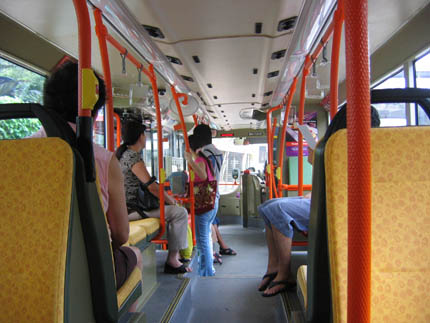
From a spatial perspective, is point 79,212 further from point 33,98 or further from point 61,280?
point 33,98

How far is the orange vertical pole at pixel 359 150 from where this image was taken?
624 mm

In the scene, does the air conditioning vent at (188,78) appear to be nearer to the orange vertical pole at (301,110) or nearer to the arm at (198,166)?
the arm at (198,166)

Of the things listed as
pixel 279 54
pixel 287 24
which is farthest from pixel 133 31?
pixel 279 54

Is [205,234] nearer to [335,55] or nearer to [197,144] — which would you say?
[197,144]

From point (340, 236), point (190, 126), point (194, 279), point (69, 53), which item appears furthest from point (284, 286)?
point (190, 126)

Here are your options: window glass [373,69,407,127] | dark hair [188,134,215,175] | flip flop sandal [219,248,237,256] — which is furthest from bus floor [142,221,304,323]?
window glass [373,69,407,127]

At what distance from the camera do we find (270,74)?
401 cm

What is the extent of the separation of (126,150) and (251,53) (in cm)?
154

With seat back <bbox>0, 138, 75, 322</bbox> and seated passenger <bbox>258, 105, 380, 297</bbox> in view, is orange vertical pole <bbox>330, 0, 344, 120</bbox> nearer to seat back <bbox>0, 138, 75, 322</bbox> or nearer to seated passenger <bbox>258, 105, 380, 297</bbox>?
seated passenger <bbox>258, 105, 380, 297</bbox>

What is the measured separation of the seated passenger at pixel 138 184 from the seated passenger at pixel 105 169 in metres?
1.26

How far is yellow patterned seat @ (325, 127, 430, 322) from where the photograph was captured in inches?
35.4

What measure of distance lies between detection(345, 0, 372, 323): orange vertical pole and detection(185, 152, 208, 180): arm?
103 inches

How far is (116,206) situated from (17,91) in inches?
84.0

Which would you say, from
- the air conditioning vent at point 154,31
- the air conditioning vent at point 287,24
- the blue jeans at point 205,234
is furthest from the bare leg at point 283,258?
the air conditioning vent at point 154,31
